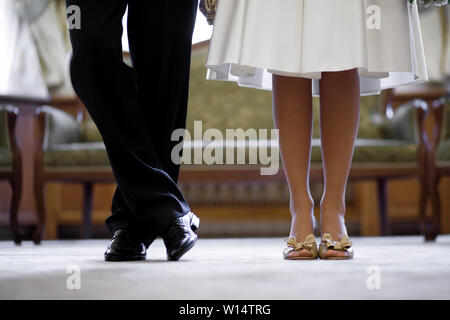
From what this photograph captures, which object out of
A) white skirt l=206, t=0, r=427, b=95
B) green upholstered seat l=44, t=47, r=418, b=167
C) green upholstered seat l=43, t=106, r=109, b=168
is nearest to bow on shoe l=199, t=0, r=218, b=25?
white skirt l=206, t=0, r=427, b=95

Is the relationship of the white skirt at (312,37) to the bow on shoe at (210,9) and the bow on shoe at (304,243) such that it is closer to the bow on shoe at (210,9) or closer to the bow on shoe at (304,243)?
the bow on shoe at (210,9)

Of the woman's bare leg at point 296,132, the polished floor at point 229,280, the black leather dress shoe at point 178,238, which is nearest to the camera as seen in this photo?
the polished floor at point 229,280

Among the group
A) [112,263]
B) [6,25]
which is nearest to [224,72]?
[112,263]

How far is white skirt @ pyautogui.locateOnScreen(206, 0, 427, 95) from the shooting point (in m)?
1.28

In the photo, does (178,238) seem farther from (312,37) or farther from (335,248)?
(312,37)

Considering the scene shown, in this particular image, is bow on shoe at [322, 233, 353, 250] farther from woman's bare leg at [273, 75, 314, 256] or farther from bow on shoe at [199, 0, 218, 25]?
bow on shoe at [199, 0, 218, 25]

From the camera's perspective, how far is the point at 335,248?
50.9 inches

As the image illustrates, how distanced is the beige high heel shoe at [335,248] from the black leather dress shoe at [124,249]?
0.39 m

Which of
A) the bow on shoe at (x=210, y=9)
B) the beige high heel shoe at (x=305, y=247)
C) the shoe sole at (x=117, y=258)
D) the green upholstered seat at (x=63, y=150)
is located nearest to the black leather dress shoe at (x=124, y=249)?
the shoe sole at (x=117, y=258)

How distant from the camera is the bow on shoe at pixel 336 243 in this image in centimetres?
129

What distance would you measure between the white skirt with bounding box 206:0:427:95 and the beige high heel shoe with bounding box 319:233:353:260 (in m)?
0.36

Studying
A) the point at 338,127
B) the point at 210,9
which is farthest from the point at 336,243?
the point at 210,9
